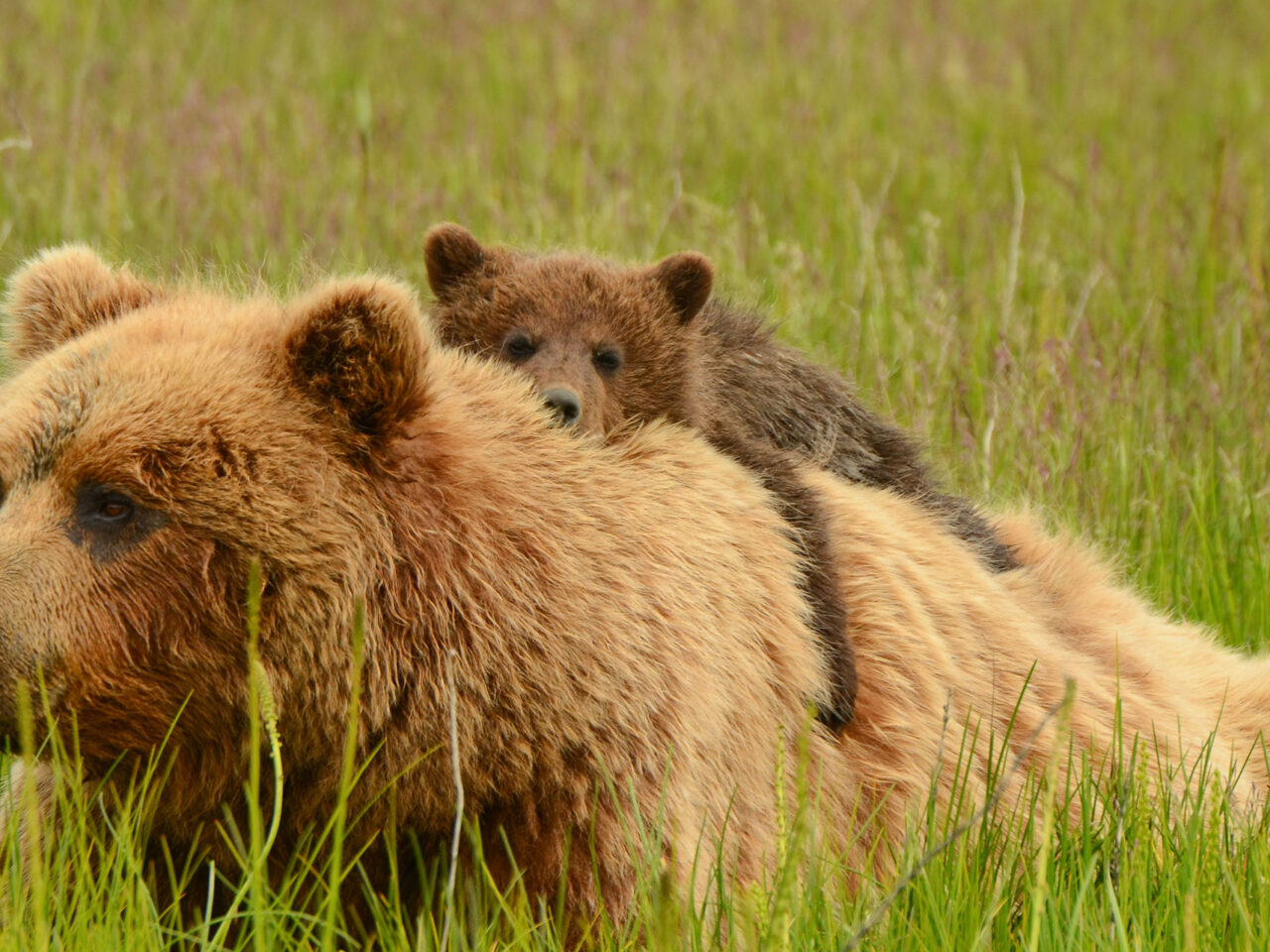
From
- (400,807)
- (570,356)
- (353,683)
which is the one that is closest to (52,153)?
(570,356)

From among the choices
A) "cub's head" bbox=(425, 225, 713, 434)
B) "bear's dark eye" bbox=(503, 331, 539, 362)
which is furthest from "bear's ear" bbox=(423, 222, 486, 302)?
"bear's dark eye" bbox=(503, 331, 539, 362)

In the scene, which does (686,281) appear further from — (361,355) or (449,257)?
(361,355)

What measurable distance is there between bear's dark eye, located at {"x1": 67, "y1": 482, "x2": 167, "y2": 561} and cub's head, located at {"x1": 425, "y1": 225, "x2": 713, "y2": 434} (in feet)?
6.24

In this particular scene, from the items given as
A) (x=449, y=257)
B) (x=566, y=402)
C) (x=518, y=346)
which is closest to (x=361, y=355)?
(x=566, y=402)

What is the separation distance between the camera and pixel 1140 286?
22.4ft

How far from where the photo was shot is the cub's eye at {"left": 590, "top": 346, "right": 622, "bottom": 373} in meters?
4.67

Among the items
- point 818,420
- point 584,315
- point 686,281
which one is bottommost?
point 818,420

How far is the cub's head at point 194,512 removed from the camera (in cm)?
264

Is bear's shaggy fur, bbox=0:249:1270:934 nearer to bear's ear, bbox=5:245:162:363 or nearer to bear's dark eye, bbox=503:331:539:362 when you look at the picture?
bear's ear, bbox=5:245:162:363

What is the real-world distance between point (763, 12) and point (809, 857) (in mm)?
9999

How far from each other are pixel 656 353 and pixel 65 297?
6.29 feet

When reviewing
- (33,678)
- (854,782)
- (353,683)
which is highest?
(353,683)

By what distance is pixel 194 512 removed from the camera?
2670mm

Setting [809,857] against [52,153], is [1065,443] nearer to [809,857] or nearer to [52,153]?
[809,857]
